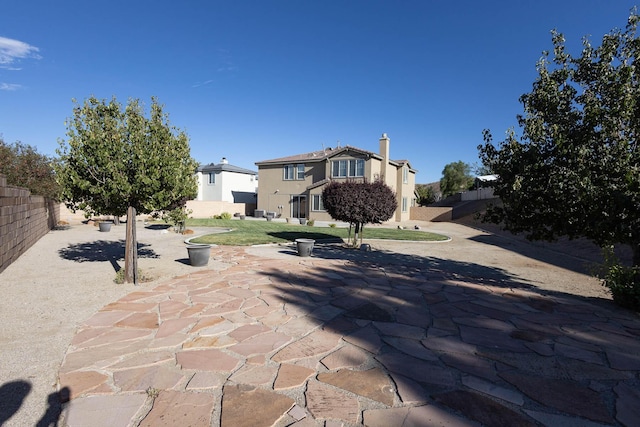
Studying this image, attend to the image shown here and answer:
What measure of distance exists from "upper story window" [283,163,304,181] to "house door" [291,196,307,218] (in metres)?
2.04

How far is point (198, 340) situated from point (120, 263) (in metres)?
6.48

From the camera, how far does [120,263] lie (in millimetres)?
9039

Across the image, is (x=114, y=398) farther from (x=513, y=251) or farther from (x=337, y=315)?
(x=513, y=251)

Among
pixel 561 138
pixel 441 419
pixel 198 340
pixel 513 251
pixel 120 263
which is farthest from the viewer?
pixel 513 251

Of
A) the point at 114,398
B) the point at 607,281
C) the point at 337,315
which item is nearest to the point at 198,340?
the point at 114,398

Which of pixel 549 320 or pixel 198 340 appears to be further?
pixel 549 320

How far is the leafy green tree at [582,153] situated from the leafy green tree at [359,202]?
19.3ft

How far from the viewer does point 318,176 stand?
31.4 meters

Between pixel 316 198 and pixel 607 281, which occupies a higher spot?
pixel 316 198

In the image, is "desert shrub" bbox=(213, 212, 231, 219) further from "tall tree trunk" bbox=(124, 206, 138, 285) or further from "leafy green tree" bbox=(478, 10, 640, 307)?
"leafy green tree" bbox=(478, 10, 640, 307)

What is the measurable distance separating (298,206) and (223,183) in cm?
1135

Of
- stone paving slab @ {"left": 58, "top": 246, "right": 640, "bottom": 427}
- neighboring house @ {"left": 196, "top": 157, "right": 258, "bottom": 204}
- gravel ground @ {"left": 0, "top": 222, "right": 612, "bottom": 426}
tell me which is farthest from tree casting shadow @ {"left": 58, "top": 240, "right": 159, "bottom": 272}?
neighboring house @ {"left": 196, "top": 157, "right": 258, "bottom": 204}

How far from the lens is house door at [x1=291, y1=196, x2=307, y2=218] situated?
32.3 metres

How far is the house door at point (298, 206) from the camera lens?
32.3 metres
